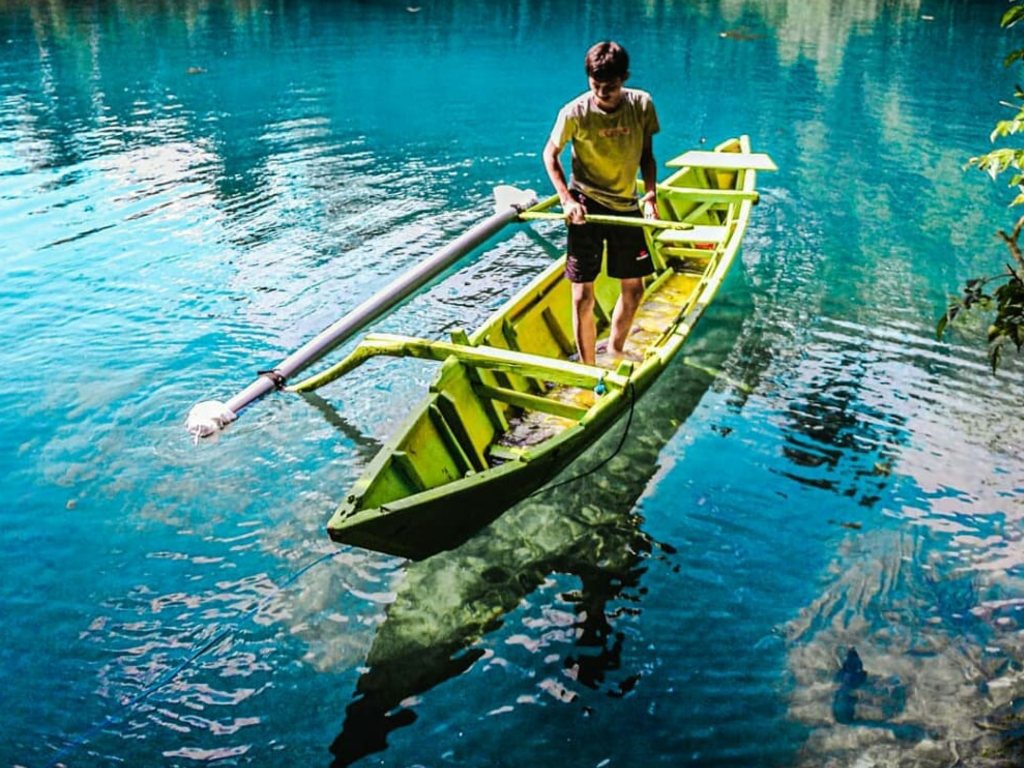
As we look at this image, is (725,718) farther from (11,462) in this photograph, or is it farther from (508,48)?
(508,48)

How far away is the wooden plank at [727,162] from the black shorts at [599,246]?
4.88m

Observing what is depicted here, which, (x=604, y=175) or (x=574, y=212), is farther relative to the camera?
(x=604, y=175)

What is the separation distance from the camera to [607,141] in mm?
6844

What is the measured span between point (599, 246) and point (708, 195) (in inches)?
152

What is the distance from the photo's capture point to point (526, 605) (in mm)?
5836

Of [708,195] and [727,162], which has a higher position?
[727,162]

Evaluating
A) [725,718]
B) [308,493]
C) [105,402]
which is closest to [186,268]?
[105,402]

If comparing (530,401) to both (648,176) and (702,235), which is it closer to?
(648,176)

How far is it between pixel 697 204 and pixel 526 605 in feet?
26.6

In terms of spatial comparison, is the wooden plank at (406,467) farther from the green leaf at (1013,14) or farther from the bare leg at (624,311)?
the green leaf at (1013,14)

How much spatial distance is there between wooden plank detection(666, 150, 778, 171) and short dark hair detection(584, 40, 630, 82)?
567cm

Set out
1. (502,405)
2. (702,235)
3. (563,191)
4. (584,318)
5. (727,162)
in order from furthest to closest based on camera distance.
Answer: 1. (727,162)
2. (702,235)
3. (584,318)
4. (502,405)
5. (563,191)

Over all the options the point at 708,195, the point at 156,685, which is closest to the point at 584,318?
the point at 708,195

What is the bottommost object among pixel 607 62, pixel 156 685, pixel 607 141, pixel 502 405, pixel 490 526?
pixel 156 685
